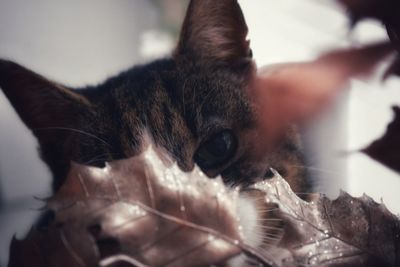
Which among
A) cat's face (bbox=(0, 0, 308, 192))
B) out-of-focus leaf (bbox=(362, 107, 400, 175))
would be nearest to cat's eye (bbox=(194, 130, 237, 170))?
cat's face (bbox=(0, 0, 308, 192))

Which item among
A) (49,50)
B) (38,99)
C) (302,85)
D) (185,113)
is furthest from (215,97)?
(49,50)

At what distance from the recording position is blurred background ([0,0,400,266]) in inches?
41.7

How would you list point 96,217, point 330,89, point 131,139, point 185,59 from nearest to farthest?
point 96,217 < point 330,89 < point 131,139 < point 185,59

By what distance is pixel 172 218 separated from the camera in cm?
49

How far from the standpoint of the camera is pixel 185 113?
1.01m

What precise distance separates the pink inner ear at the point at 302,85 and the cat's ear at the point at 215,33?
0.10 metres

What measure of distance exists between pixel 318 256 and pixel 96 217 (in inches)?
10.8

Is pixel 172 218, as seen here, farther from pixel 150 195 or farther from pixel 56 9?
pixel 56 9

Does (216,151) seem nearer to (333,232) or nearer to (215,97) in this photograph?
(215,97)

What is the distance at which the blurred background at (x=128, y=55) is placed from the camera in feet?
3.48

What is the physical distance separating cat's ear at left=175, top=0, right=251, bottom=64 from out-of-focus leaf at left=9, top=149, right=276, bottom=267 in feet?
1.89

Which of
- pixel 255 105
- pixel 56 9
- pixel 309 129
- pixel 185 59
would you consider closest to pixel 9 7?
pixel 56 9

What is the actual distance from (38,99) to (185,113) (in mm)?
332

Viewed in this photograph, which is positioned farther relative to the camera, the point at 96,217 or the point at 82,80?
the point at 82,80
